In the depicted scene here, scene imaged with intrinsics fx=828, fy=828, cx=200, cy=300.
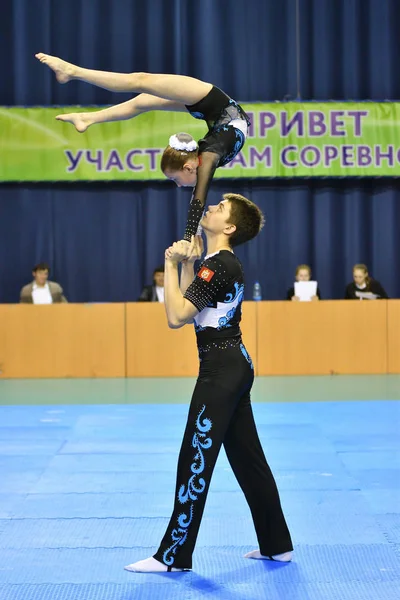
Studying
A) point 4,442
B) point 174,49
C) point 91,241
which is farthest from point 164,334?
point 174,49

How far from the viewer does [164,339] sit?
9828mm

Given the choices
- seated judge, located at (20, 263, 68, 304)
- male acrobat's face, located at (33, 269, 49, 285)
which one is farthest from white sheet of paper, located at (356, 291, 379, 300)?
male acrobat's face, located at (33, 269, 49, 285)

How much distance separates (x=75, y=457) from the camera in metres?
5.60

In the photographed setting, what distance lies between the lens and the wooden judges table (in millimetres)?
9836

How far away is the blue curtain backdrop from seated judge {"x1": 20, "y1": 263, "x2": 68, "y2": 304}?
6.01 ft

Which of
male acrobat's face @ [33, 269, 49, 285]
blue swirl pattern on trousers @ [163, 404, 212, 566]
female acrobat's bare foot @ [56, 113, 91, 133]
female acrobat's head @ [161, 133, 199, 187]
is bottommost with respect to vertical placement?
blue swirl pattern on trousers @ [163, 404, 212, 566]

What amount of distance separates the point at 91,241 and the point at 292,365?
12.6ft

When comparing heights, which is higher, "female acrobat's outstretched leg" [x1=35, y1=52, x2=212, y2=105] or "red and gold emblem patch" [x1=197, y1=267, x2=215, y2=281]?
"female acrobat's outstretched leg" [x1=35, y1=52, x2=212, y2=105]

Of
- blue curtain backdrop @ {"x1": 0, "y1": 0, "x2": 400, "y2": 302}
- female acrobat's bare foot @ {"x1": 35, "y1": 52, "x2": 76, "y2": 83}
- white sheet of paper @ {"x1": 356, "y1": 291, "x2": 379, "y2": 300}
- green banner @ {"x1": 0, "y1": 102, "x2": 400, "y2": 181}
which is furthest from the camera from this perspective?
blue curtain backdrop @ {"x1": 0, "y1": 0, "x2": 400, "y2": 302}

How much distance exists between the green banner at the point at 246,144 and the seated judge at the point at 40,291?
62.2 inches

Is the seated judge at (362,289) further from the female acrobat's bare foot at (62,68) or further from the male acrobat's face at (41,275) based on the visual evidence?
the female acrobat's bare foot at (62,68)

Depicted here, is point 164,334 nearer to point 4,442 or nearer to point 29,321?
point 29,321

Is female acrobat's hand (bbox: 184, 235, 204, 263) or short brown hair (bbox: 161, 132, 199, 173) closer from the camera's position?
female acrobat's hand (bbox: 184, 235, 204, 263)

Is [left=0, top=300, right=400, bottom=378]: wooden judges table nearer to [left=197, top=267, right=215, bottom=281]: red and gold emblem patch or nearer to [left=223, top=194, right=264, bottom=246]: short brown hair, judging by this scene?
[left=223, top=194, right=264, bottom=246]: short brown hair
